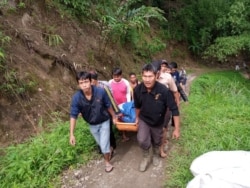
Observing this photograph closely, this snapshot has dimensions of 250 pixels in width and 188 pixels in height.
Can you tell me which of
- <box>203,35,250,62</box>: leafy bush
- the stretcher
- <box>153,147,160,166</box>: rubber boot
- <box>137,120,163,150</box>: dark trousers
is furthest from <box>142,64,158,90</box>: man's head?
<box>203,35,250,62</box>: leafy bush

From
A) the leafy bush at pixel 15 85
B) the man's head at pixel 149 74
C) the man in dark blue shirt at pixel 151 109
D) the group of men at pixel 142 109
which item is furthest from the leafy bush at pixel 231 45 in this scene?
the man's head at pixel 149 74

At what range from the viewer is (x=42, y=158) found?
5051mm

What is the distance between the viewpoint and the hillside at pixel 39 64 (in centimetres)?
610

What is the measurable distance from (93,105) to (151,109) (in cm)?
84

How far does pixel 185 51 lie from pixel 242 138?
13.9 metres

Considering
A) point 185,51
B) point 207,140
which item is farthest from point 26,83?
point 185,51

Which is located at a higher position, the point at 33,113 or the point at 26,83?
the point at 26,83

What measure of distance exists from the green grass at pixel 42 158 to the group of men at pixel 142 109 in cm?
66

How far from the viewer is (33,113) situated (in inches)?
248

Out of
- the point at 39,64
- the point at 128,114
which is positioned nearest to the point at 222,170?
the point at 128,114

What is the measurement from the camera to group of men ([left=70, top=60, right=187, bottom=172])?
4.35m

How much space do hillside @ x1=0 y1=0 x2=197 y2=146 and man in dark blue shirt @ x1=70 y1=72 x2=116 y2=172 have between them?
174 centimetres

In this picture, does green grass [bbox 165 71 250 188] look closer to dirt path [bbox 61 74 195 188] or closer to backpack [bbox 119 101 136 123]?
dirt path [bbox 61 74 195 188]

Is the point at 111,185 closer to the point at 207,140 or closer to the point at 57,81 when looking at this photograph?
the point at 207,140
